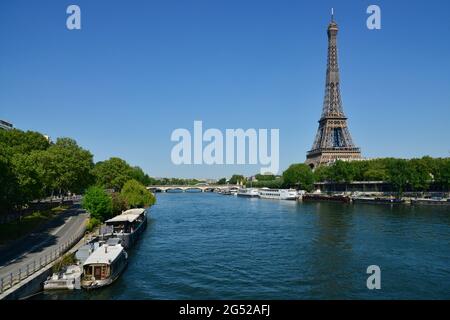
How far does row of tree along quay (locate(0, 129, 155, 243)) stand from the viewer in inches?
1613

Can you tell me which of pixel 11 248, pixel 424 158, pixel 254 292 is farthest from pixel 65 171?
pixel 424 158

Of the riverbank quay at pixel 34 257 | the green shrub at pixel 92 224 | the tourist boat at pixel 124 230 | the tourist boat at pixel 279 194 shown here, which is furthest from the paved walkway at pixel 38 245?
the tourist boat at pixel 279 194

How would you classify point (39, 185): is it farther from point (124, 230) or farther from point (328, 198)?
point (328, 198)

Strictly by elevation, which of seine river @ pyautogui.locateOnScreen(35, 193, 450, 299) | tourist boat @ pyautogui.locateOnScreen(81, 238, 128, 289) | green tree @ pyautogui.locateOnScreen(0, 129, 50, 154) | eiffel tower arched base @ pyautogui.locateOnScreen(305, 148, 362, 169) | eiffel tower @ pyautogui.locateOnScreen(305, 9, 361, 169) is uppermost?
eiffel tower @ pyautogui.locateOnScreen(305, 9, 361, 169)

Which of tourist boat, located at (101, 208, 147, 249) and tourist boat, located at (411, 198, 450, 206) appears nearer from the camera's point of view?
tourist boat, located at (101, 208, 147, 249)

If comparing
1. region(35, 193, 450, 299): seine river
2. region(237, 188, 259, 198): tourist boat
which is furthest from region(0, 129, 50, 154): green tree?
region(237, 188, 259, 198): tourist boat

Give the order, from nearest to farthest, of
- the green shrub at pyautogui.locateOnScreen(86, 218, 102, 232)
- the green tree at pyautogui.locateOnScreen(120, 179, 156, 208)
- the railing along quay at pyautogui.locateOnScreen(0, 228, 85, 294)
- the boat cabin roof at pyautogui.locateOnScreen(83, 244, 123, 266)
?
the railing along quay at pyautogui.locateOnScreen(0, 228, 85, 294) < the boat cabin roof at pyautogui.locateOnScreen(83, 244, 123, 266) < the green shrub at pyautogui.locateOnScreen(86, 218, 102, 232) < the green tree at pyautogui.locateOnScreen(120, 179, 156, 208)

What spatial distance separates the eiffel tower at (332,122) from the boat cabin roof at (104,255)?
150m

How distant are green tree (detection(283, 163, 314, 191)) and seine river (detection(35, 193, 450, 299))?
100259 millimetres

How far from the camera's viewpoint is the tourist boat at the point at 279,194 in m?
139

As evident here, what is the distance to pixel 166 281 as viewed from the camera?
3094 cm

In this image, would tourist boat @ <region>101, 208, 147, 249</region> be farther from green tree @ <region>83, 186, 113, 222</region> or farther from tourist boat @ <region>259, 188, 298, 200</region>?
tourist boat @ <region>259, 188, 298, 200</region>

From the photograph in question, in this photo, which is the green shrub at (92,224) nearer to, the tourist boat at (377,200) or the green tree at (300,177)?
the tourist boat at (377,200)

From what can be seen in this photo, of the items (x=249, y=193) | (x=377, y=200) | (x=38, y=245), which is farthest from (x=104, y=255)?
(x=249, y=193)
